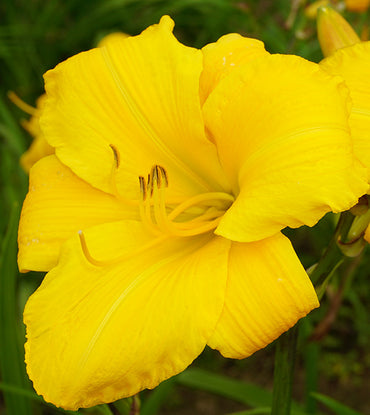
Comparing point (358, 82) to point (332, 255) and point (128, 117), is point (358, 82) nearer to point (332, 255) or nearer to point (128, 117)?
point (332, 255)

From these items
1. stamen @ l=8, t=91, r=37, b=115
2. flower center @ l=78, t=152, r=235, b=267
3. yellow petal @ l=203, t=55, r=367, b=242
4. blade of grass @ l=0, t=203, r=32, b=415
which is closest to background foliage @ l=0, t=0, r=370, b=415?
blade of grass @ l=0, t=203, r=32, b=415

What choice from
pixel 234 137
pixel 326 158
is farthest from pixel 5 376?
pixel 326 158

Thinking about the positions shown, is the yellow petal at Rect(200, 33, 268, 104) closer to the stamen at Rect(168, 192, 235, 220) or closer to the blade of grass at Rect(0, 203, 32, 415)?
the stamen at Rect(168, 192, 235, 220)

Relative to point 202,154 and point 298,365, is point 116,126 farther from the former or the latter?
point 298,365

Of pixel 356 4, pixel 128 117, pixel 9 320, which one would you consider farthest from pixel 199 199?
pixel 356 4

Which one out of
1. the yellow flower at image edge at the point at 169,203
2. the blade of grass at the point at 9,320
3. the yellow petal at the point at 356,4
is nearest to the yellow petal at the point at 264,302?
the yellow flower at image edge at the point at 169,203

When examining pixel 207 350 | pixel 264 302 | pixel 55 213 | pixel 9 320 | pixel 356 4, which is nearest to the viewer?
pixel 264 302
